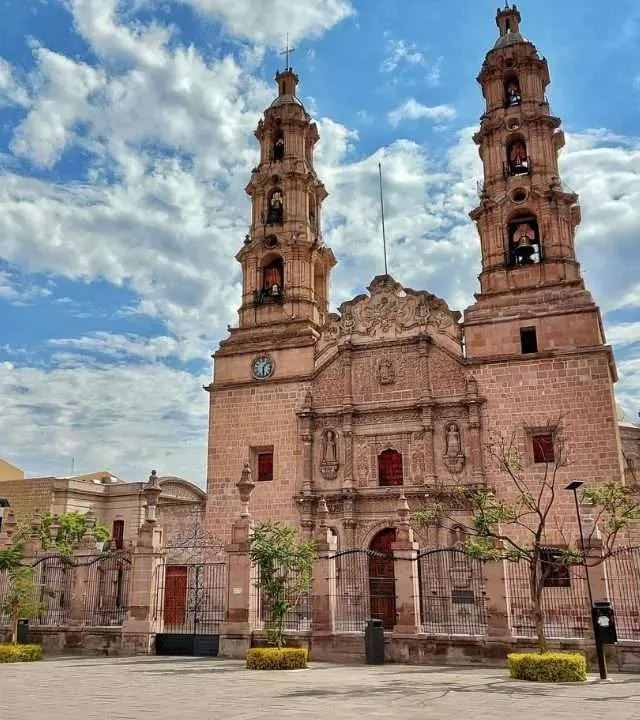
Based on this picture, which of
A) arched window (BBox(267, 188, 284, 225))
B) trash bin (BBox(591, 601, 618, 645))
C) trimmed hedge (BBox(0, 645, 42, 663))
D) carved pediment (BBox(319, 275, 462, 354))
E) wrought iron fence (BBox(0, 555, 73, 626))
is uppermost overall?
arched window (BBox(267, 188, 284, 225))

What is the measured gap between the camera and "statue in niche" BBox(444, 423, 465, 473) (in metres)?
22.7

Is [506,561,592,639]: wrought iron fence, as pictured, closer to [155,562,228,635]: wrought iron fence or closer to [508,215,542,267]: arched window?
[155,562,228,635]: wrought iron fence

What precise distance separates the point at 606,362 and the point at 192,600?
15.2 metres

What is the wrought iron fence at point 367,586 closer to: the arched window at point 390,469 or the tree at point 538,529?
the arched window at point 390,469

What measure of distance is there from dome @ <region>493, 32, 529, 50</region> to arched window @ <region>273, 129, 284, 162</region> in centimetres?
967

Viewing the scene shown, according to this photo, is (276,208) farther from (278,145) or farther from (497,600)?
(497,600)

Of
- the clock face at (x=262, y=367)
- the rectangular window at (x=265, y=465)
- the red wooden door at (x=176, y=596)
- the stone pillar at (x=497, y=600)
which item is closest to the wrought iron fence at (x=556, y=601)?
the stone pillar at (x=497, y=600)

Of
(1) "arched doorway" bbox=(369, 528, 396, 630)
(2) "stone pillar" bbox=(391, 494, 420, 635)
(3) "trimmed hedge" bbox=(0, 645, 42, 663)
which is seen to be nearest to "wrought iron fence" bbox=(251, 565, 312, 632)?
(2) "stone pillar" bbox=(391, 494, 420, 635)

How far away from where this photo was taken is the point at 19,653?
51.6 ft

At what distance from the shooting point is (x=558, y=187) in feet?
84.2

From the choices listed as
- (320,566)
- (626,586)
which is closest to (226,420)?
(320,566)

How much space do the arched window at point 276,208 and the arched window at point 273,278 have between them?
1780mm

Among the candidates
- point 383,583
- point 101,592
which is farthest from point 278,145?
point 101,592

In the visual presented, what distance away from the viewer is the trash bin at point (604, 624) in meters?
12.2
